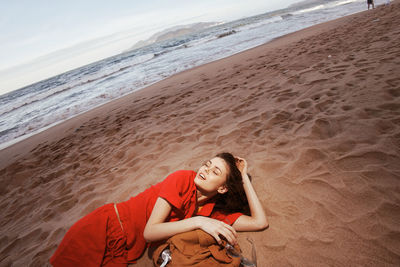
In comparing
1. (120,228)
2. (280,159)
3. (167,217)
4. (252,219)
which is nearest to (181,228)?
(167,217)

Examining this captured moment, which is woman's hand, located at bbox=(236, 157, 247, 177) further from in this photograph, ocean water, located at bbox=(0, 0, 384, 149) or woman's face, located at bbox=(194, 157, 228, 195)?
ocean water, located at bbox=(0, 0, 384, 149)

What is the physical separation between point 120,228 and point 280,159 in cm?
210

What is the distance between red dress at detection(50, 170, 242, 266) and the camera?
1.63 m

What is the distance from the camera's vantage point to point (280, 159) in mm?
2613

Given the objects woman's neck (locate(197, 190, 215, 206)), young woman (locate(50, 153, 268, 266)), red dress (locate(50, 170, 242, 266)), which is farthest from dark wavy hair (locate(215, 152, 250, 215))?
woman's neck (locate(197, 190, 215, 206))

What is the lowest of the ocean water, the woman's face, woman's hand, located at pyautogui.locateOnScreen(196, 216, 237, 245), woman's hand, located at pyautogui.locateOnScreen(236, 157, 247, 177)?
woman's hand, located at pyautogui.locateOnScreen(196, 216, 237, 245)

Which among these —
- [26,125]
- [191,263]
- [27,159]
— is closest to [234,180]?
[191,263]

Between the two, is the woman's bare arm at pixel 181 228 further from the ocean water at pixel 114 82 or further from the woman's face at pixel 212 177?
the ocean water at pixel 114 82

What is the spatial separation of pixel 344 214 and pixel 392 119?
1.69 metres

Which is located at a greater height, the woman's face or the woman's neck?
the woman's face

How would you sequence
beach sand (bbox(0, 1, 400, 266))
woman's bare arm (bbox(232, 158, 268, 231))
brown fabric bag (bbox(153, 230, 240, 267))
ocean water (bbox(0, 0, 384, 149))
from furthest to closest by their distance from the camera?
1. ocean water (bbox(0, 0, 384, 149))
2. woman's bare arm (bbox(232, 158, 268, 231))
3. beach sand (bbox(0, 1, 400, 266))
4. brown fabric bag (bbox(153, 230, 240, 267))

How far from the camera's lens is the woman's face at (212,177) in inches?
75.1

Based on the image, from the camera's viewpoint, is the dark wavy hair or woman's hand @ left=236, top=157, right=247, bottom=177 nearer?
the dark wavy hair

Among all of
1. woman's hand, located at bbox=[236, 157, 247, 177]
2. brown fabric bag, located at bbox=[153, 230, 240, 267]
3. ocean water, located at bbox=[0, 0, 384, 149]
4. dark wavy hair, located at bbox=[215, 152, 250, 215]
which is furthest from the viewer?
ocean water, located at bbox=[0, 0, 384, 149]
